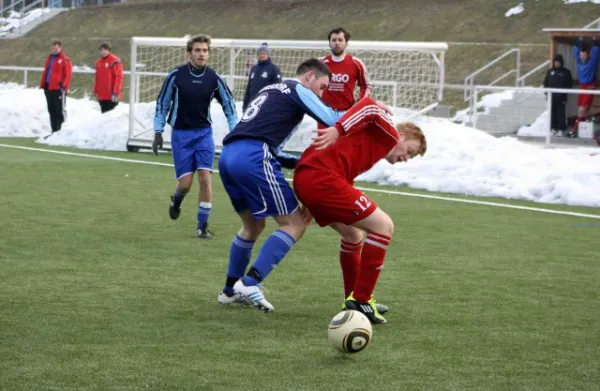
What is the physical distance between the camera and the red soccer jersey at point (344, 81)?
1410 cm

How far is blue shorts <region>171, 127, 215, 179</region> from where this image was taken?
1107 centimetres

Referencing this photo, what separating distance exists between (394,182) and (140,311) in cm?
1015

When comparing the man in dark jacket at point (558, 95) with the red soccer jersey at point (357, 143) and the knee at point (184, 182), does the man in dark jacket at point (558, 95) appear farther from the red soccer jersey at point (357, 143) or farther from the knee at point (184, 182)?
the red soccer jersey at point (357, 143)

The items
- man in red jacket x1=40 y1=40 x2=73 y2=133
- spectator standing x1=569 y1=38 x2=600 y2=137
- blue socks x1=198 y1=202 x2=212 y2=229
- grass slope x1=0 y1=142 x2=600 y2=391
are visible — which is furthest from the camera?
man in red jacket x1=40 y1=40 x2=73 y2=133

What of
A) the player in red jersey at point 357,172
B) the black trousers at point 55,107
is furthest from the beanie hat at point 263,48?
the player in red jersey at point 357,172

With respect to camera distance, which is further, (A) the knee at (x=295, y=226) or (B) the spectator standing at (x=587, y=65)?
(B) the spectator standing at (x=587, y=65)

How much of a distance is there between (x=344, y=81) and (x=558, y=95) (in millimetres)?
7925

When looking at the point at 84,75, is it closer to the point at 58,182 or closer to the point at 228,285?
the point at 58,182

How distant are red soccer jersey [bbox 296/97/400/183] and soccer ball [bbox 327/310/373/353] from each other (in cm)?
100

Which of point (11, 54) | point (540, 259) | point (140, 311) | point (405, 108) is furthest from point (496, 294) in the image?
point (11, 54)

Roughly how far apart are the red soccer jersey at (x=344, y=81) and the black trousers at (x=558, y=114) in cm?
748

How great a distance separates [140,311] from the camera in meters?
7.21

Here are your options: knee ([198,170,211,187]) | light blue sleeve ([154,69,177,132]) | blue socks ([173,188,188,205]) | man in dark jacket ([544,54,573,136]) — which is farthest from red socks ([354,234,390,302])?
man in dark jacket ([544,54,573,136])

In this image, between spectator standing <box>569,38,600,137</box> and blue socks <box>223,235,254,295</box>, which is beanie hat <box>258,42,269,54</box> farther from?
blue socks <box>223,235,254,295</box>
